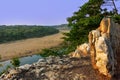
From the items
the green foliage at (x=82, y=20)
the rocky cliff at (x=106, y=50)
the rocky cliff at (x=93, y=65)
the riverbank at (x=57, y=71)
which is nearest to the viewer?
the rocky cliff at (x=106, y=50)

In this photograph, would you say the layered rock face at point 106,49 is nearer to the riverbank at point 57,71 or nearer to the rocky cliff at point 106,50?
the rocky cliff at point 106,50

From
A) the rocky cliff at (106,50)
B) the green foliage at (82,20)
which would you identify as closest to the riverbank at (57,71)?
the rocky cliff at (106,50)

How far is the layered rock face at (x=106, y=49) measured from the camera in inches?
618

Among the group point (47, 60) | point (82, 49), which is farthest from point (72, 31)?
point (47, 60)

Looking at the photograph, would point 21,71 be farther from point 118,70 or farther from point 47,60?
point 118,70

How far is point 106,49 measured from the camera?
52.0 ft

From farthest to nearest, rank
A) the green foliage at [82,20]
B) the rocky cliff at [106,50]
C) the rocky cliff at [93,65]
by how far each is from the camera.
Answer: the green foliage at [82,20], the rocky cliff at [93,65], the rocky cliff at [106,50]

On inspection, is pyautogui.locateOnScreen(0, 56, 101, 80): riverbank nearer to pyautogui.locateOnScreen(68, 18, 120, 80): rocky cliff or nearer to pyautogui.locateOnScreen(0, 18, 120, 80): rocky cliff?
pyautogui.locateOnScreen(0, 18, 120, 80): rocky cliff

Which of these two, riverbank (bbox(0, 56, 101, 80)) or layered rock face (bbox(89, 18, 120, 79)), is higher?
layered rock face (bbox(89, 18, 120, 79))

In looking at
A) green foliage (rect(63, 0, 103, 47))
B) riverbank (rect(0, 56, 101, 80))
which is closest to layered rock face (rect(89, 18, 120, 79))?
riverbank (rect(0, 56, 101, 80))

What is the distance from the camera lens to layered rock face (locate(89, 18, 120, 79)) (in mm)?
15695

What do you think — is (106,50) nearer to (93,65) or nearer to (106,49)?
(106,49)

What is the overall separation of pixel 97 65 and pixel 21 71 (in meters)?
3.90

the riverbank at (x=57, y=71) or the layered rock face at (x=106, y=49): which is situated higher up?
the layered rock face at (x=106, y=49)
